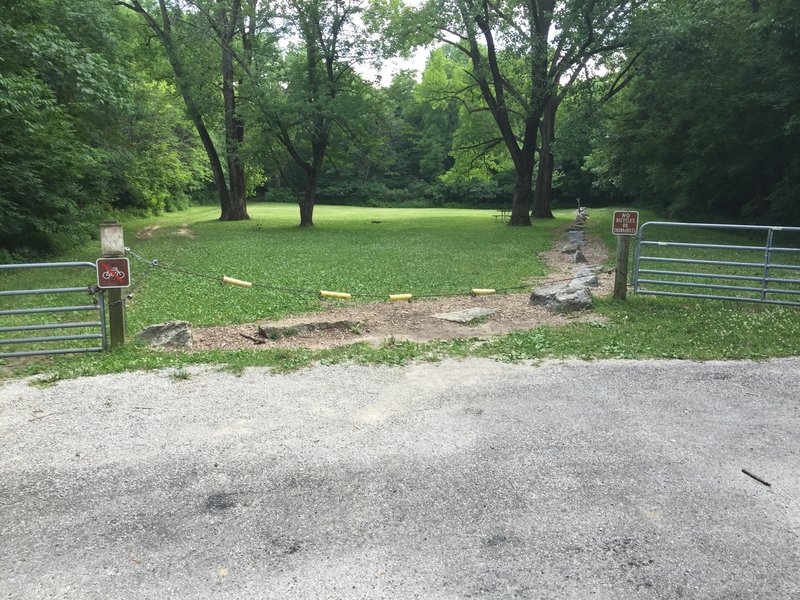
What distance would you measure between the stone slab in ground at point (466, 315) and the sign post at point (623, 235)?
2.21 m

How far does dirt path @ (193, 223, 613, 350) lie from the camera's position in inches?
317

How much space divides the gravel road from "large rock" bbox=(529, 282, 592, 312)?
3405 mm

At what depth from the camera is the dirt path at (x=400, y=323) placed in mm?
8047

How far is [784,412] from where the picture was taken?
542 centimetres

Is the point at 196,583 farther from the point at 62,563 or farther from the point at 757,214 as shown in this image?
the point at 757,214

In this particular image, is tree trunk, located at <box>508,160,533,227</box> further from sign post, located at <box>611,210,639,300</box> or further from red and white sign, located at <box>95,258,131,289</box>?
red and white sign, located at <box>95,258,131,289</box>

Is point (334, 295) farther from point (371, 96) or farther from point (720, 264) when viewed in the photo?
point (371, 96)

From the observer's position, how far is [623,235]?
9641mm

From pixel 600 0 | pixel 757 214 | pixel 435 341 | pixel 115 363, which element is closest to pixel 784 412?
pixel 435 341

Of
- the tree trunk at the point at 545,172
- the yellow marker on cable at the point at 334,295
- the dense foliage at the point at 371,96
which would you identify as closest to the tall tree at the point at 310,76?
the dense foliage at the point at 371,96

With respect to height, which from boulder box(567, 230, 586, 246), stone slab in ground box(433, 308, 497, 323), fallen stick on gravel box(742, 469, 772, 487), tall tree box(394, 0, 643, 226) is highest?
tall tree box(394, 0, 643, 226)

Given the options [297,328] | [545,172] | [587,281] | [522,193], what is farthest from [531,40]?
[297,328]

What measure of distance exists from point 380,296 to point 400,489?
23.6 feet

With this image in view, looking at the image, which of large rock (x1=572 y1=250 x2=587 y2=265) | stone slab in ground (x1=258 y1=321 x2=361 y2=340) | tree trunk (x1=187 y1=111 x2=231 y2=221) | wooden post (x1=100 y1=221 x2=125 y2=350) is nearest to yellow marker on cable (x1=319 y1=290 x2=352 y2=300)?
stone slab in ground (x1=258 y1=321 x2=361 y2=340)
